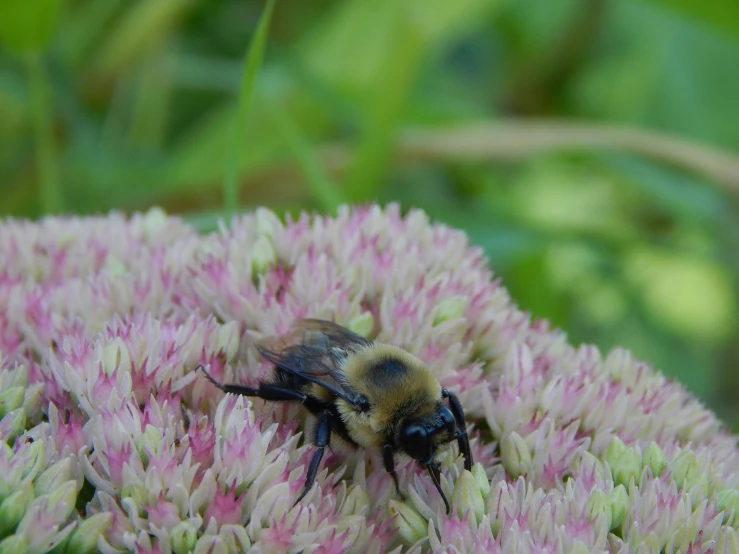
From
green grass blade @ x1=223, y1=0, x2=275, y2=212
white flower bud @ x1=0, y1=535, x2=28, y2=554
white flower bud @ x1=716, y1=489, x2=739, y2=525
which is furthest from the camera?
green grass blade @ x1=223, y1=0, x2=275, y2=212

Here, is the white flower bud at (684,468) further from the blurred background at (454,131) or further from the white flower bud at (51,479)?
the blurred background at (454,131)

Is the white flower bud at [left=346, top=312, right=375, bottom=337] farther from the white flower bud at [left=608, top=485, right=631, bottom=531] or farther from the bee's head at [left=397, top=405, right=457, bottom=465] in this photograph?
the white flower bud at [left=608, top=485, right=631, bottom=531]

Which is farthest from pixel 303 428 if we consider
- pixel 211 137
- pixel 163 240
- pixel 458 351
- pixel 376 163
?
pixel 211 137

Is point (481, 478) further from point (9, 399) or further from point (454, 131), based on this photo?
point (454, 131)

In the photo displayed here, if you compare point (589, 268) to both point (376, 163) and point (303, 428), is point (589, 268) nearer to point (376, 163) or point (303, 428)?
point (376, 163)

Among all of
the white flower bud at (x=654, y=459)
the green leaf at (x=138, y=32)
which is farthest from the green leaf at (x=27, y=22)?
the white flower bud at (x=654, y=459)

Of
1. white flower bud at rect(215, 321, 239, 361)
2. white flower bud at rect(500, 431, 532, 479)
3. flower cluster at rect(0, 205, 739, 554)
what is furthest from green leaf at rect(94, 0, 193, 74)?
white flower bud at rect(500, 431, 532, 479)

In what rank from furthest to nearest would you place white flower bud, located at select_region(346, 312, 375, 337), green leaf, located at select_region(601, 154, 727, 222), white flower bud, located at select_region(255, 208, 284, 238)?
green leaf, located at select_region(601, 154, 727, 222) < white flower bud, located at select_region(255, 208, 284, 238) < white flower bud, located at select_region(346, 312, 375, 337)
